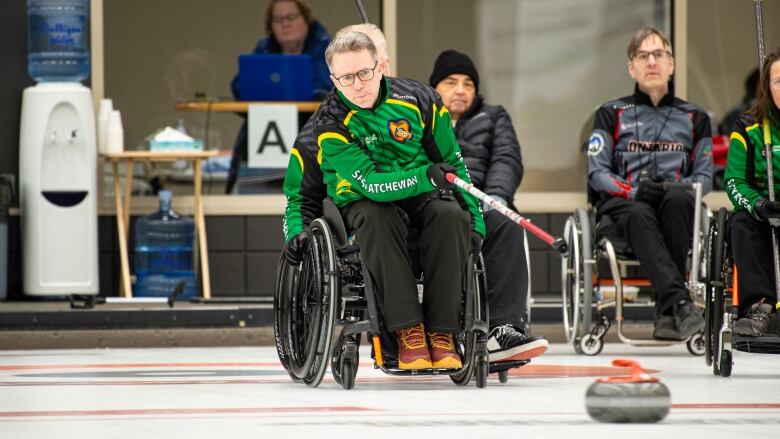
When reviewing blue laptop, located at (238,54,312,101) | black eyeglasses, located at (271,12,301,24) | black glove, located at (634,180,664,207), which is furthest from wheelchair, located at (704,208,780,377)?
black eyeglasses, located at (271,12,301,24)

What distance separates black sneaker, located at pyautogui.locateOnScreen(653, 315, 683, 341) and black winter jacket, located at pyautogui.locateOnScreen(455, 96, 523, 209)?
2.16 feet

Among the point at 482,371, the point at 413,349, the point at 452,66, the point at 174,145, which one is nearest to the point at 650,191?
the point at 452,66

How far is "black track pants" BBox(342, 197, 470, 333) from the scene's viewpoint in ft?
14.3

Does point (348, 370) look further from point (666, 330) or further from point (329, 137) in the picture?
point (666, 330)

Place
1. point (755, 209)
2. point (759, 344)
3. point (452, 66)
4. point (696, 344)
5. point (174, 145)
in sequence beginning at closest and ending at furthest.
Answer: point (759, 344), point (755, 209), point (452, 66), point (696, 344), point (174, 145)

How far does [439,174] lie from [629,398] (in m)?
1.17

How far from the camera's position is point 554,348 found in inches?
265

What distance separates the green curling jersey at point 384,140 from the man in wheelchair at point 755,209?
0.83m

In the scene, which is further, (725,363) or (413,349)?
(725,363)

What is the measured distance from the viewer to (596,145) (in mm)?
6324

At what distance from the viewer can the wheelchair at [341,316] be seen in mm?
4398

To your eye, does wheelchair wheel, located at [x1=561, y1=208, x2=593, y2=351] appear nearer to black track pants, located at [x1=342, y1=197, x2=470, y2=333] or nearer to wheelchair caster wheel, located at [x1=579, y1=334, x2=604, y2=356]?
wheelchair caster wheel, located at [x1=579, y1=334, x2=604, y2=356]

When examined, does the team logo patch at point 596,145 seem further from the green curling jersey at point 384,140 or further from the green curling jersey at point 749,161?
the green curling jersey at point 384,140

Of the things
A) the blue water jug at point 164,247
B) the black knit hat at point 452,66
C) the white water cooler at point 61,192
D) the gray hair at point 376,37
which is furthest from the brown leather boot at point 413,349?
the blue water jug at point 164,247
